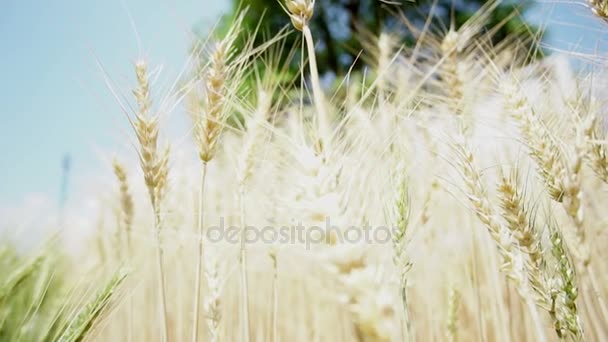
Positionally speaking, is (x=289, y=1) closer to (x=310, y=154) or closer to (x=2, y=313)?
(x=310, y=154)

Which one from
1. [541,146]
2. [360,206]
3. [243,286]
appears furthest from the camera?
[243,286]

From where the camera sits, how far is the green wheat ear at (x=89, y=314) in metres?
0.69

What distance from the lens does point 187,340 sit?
167cm

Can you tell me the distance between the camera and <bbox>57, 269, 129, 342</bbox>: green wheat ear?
691 millimetres

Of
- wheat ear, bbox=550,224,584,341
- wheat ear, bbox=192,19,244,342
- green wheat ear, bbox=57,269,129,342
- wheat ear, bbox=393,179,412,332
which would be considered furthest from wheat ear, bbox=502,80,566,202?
green wheat ear, bbox=57,269,129,342

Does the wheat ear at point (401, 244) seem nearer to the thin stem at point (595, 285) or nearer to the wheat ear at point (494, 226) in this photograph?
the wheat ear at point (494, 226)

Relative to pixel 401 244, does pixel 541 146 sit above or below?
above

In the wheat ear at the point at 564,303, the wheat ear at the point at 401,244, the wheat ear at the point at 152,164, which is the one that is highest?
the wheat ear at the point at 152,164

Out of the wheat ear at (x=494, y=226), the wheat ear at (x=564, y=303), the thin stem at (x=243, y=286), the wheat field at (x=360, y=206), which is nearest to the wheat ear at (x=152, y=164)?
the wheat field at (x=360, y=206)

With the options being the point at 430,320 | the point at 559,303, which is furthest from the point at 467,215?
the point at 559,303

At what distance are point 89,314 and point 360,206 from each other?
418 millimetres

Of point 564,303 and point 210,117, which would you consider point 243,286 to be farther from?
point 564,303

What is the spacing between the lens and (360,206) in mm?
647

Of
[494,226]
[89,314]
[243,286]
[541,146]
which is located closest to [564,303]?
[494,226]
